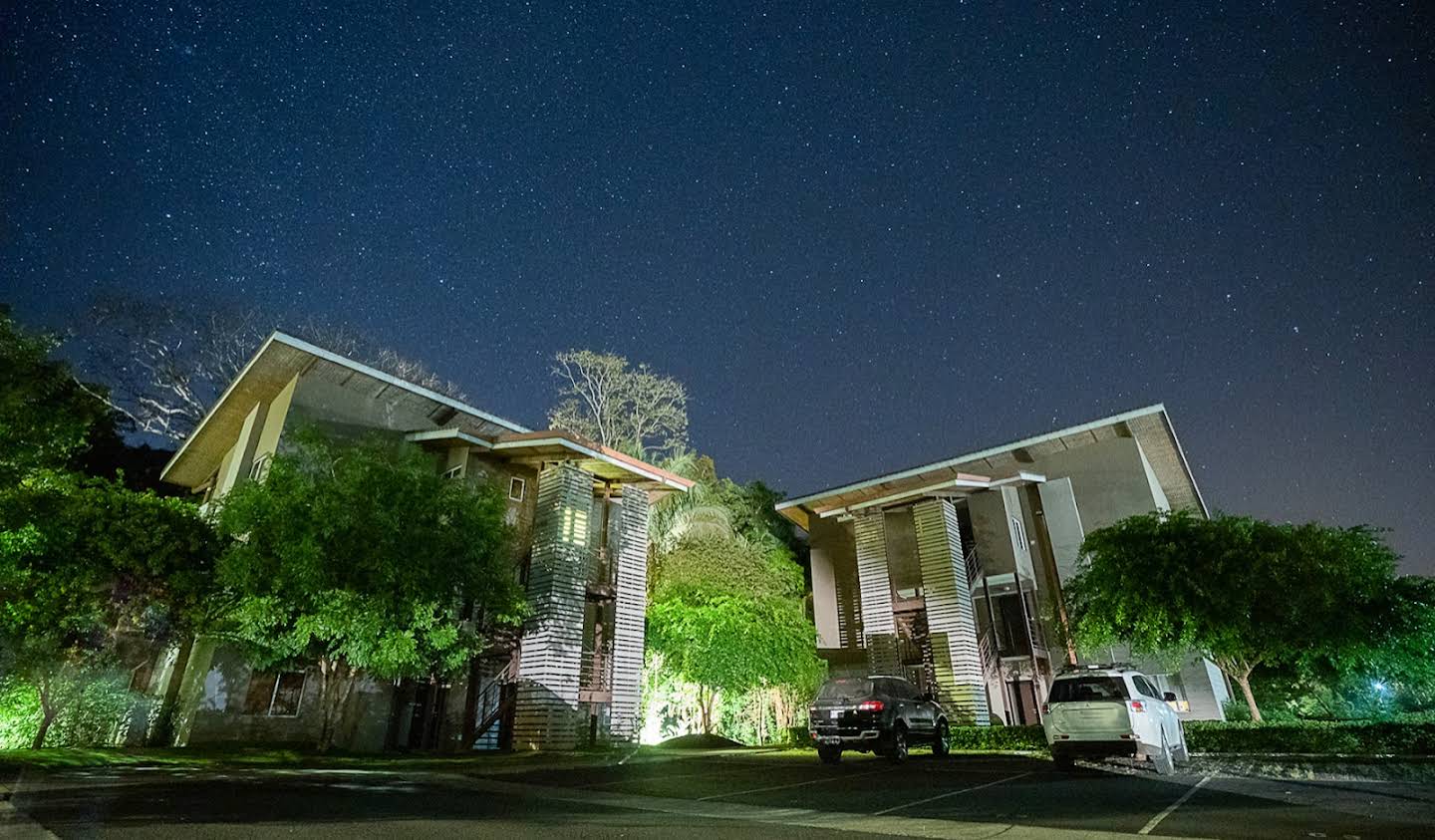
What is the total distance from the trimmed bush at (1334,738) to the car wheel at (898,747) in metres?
8.18

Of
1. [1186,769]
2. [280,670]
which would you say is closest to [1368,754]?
[1186,769]

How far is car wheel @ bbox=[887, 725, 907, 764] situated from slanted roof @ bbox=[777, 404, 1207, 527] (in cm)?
1123

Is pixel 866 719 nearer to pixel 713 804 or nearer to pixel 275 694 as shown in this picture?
pixel 713 804

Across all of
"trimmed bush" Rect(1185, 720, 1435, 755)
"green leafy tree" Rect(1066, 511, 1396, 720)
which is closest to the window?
"green leafy tree" Rect(1066, 511, 1396, 720)

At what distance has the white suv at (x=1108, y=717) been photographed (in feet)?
41.0

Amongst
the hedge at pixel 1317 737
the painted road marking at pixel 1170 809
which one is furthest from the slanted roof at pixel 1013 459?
the painted road marking at pixel 1170 809

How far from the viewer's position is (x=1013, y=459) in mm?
28078

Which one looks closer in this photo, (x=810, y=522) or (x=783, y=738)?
(x=783, y=738)

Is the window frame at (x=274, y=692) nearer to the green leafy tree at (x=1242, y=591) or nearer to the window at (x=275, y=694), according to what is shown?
the window at (x=275, y=694)

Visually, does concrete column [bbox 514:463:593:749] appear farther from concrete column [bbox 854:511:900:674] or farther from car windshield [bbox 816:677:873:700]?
concrete column [bbox 854:511:900:674]

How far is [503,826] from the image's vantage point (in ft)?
21.7

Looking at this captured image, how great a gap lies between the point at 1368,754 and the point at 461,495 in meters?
21.6

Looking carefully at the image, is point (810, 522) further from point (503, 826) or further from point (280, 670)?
point (503, 826)

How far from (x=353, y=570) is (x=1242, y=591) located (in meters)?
21.6
